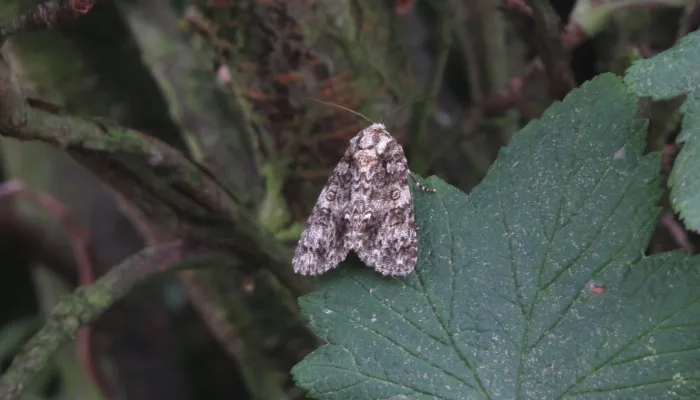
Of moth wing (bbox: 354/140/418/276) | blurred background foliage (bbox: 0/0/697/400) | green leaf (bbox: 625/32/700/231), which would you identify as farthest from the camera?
blurred background foliage (bbox: 0/0/697/400)

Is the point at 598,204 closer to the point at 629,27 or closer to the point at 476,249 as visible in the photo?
the point at 476,249

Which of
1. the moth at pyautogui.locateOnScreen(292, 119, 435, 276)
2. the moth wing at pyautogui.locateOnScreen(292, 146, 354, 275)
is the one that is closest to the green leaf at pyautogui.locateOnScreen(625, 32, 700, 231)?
the moth at pyautogui.locateOnScreen(292, 119, 435, 276)

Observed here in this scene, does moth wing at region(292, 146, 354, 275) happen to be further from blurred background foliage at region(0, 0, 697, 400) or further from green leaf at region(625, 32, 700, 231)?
green leaf at region(625, 32, 700, 231)

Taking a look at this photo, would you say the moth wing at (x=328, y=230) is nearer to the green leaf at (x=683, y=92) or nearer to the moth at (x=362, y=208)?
the moth at (x=362, y=208)

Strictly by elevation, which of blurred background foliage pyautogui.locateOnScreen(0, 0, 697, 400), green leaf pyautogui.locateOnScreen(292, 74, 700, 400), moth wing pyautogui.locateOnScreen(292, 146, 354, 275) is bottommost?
green leaf pyautogui.locateOnScreen(292, 74, 700, 400)

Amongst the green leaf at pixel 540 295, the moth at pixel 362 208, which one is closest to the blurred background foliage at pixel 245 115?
the moth at pixel 362 208

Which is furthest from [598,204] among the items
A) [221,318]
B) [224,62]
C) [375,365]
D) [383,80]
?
[221,318]

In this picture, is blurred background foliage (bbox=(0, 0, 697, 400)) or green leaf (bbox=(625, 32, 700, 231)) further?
blurred background foliage (bbox=(0, 0, 697, 400))

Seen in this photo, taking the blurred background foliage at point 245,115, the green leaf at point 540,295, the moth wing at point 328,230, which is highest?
the blurred background foliage at point 245,115
